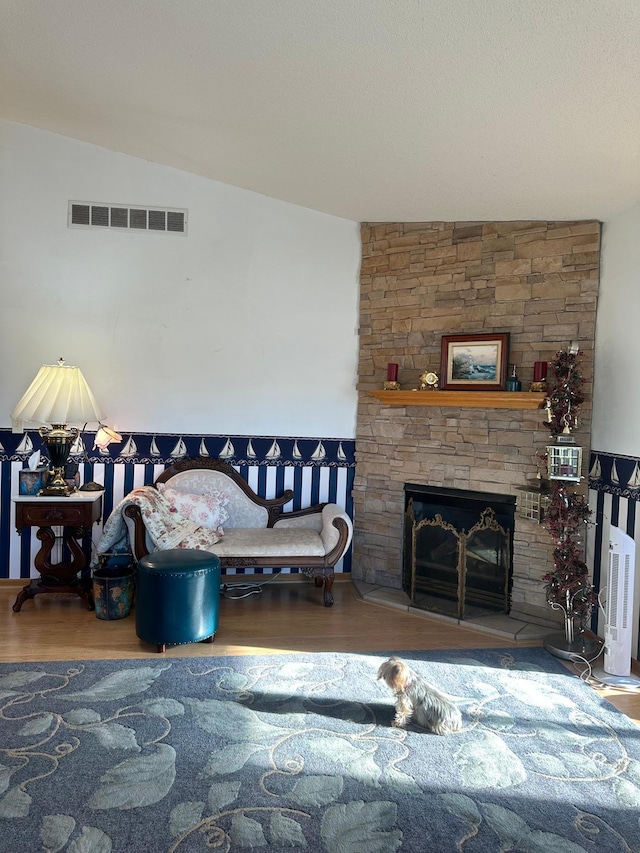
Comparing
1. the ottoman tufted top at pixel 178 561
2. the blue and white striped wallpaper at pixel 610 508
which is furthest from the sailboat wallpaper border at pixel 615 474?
the ottoman tufted top at pixel 178 561

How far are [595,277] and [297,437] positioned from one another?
8.14 ft

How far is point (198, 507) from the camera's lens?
4.60m

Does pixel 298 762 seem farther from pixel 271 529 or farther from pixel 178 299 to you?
pixel 178 299

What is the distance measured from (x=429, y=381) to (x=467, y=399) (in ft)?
1.16

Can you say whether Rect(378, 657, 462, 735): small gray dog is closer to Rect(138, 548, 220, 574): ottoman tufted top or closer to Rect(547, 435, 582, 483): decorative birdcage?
Rect(138, 548, 220, 574): ottoman tufted top

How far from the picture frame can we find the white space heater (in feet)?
4.51

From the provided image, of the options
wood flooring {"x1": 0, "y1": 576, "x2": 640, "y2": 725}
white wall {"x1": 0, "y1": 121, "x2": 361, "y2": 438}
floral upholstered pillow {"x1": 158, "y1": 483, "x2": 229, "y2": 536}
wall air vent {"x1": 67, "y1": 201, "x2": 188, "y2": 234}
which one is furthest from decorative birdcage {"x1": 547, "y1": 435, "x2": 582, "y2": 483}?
wall air vent {"x1": 67, "y1": 201, "x2": 188, "y2": 234}

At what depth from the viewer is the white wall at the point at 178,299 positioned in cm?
475

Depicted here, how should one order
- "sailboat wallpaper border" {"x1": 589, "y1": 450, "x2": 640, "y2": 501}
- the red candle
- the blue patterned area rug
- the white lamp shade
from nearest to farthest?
the blue patterned area rug → "sailboat wallpaper border" {"x1": 589, "y1": 450, "x2": 640, "y2": 501} → the red candle → the white lamp shade

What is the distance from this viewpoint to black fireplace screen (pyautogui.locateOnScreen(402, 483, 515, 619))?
4.40 m

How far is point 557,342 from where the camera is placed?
13.9 feet

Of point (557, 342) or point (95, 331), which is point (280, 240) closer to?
point (95, 331)

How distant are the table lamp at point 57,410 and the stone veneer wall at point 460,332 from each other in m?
2.15

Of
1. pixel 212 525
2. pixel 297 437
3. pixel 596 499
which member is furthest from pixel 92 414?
pixel 596 499
